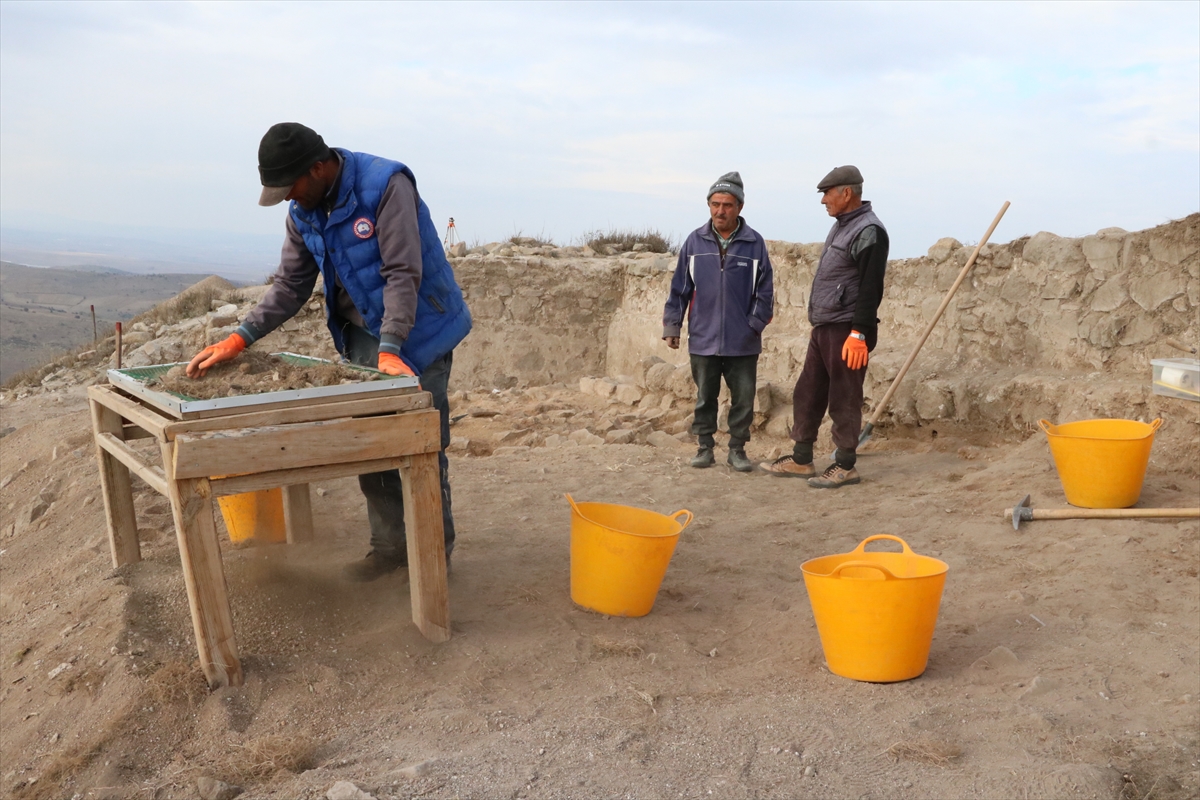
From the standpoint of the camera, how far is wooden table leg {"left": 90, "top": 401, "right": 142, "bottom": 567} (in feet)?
11.2

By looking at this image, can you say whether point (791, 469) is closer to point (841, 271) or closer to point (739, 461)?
point (739, 461)

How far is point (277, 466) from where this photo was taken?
8.47 ft

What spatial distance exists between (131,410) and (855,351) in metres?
3.54

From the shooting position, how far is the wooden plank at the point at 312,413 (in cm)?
252

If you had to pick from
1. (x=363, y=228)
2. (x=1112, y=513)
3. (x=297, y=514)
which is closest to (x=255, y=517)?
(x=297, y=514)

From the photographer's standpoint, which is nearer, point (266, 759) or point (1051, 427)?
point (266, 759)

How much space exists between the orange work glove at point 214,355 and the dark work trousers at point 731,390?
3.04m

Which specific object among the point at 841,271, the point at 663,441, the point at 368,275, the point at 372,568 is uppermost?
the point at 368,275

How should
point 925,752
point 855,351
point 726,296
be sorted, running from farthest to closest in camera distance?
point 726,296, point 855,351, point 925,752

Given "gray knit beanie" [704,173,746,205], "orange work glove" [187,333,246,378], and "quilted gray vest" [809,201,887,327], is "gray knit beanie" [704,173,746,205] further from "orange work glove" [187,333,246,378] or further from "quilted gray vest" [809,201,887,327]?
"orange work glove" [187,333,246,378]

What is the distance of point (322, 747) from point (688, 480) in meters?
3.23

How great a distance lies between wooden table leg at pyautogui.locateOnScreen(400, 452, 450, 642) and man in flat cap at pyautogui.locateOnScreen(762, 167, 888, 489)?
285 cm

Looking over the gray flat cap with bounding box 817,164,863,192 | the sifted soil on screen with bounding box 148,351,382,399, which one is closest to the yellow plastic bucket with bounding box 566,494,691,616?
the sifted soil on screen with bounding box 148,351,382,399

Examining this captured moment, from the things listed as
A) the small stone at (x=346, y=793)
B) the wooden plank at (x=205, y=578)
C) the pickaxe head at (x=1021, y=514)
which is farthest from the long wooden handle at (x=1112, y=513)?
the wooden plank at (x=205, y=578)
